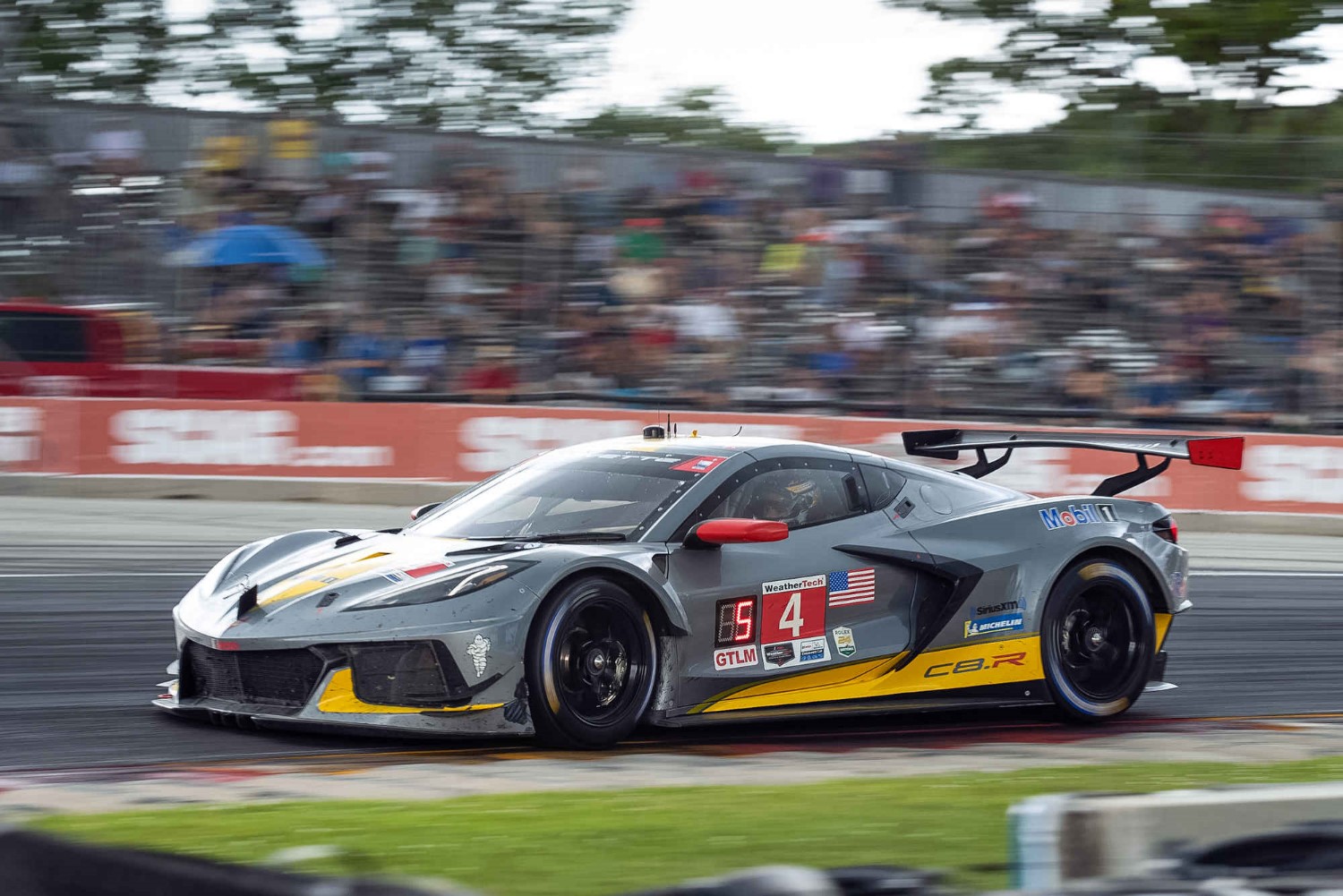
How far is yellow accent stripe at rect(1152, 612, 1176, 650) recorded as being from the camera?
7520 mm

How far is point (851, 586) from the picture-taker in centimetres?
659

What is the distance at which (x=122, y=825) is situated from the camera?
161 inches

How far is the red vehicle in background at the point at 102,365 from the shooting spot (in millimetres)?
13867

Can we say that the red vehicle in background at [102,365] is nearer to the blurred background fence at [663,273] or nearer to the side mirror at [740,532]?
the blurred background fence at [663,273]

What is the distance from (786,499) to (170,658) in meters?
2.96

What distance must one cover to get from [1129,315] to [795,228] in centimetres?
326

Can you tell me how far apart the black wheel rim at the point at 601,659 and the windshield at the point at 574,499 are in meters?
0.40

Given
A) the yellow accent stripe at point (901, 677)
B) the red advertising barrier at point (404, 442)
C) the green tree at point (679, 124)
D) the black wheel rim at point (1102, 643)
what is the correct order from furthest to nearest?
the green tree at point (679, 124) < the red advertising barrier at point (404, 442) < the black wheel rim at point (1102, 643) < the yellow accent stripe at point (901, 677)

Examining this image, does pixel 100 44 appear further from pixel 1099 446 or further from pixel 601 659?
pixel 601 659

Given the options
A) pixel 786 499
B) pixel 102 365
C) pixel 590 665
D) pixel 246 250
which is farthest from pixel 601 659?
pixel 246 250

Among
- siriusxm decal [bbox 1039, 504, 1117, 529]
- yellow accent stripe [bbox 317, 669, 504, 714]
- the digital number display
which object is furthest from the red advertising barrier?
yellow accent stripe [bbox 317, 669, 504, 714]

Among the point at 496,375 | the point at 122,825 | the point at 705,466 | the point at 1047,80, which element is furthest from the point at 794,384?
the point at 1047,80

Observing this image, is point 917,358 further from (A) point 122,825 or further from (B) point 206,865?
(B) point 206,865

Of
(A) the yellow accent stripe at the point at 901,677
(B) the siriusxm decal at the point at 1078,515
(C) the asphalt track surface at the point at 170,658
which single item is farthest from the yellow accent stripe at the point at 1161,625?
(A) the yellow accent stripe at the point at 901,677
